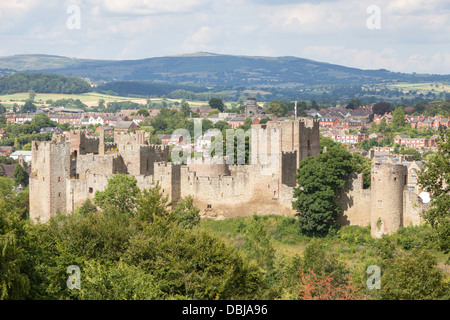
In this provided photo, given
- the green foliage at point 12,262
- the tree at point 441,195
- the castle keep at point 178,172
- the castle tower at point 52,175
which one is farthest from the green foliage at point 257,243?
the green foliage at point 12,262

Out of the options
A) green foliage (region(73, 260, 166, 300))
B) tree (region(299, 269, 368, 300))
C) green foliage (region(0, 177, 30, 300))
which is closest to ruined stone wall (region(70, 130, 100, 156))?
tree (region(299, 269, 368, 300))

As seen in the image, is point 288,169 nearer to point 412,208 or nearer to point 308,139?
point 308,139

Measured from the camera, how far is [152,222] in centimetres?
3794

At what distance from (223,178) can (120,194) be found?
5.82 metres

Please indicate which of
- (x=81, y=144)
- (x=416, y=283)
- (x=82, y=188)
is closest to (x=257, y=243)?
(x=416, y=283)

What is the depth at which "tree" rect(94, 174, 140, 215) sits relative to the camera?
47625 millimetres

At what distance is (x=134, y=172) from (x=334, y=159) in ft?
41.1

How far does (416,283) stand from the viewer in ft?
95.9

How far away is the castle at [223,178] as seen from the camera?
43969 millimetres

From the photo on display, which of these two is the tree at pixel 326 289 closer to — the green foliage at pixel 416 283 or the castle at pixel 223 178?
the green foliage at pixel 416 283

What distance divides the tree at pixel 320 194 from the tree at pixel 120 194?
9071 mm

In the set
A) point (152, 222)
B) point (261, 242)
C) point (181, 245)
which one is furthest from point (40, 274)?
point (261, 242)
